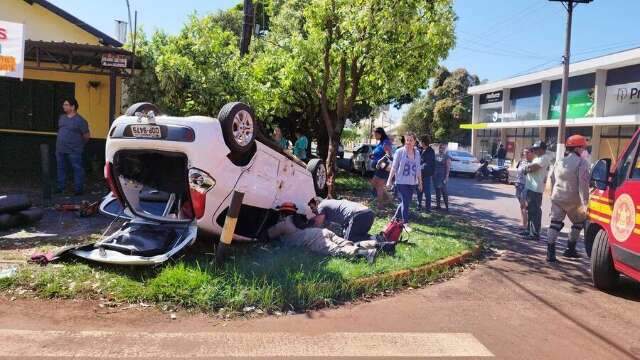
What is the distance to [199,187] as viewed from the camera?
5.79 m

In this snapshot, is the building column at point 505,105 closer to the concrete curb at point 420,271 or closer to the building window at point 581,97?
the building window at point 581,97

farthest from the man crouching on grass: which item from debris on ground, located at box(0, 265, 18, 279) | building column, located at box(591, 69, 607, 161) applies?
building column, located at box(591, 69, 607, 161)

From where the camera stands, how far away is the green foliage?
44.3 meters

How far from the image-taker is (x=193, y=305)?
206 inches

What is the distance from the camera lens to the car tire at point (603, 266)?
6359 mm

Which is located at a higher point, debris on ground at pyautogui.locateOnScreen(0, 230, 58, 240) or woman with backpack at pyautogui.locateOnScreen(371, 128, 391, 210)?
woman with backpack at pyautogui.locateOnScreen(371, 128, 391, 210)

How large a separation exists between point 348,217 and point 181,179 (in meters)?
2.38

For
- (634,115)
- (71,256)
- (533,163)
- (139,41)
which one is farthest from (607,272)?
(634,115)

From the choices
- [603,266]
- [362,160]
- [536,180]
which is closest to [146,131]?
[603,266]

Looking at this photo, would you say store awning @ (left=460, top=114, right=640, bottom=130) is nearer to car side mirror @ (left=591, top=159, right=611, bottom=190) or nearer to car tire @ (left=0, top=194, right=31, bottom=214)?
car side mirror @ (left=591, top=159, right=611, bottom=190)

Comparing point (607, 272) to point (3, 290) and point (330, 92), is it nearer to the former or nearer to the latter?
point (3, 290)

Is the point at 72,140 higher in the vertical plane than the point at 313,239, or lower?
higher

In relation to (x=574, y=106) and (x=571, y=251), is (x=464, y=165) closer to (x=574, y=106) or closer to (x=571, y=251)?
(x=574, y=106)

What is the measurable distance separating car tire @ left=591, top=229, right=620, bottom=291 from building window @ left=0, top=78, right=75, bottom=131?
13.1m
